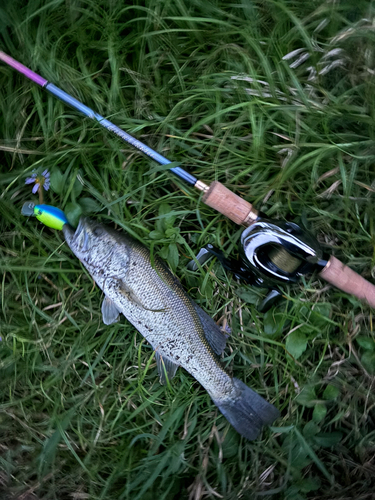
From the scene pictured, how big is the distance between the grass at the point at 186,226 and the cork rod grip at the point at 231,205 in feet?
0.71

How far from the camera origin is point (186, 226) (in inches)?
81.4

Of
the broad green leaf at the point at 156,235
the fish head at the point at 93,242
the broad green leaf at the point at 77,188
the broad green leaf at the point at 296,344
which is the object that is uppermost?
the broad green leaf at the point at 77,188

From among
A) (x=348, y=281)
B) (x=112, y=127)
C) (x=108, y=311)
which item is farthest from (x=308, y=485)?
(x=112, y=127)

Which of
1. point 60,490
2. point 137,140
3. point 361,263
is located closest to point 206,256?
point 137,140

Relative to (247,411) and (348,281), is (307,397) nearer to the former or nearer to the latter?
(247,411)

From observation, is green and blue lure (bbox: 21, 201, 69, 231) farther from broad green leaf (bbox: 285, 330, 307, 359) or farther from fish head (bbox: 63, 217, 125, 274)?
broad green leaf (bbox: 285, 330, 307, 359)

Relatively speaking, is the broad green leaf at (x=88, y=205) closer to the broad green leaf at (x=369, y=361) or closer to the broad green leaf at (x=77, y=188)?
the broad green leaf at (x=77, y=188)

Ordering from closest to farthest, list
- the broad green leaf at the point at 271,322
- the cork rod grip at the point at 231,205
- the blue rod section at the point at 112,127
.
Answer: the cork rod grip at the point at 231,205 < the blue rod section at the point at 112,127 < the broad green leaf at the point at 271,322

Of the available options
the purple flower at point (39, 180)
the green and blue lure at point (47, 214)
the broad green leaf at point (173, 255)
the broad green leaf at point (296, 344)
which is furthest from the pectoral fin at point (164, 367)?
the purple flower at point (39, 180)

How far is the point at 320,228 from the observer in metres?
1.99

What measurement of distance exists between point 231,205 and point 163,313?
63cm

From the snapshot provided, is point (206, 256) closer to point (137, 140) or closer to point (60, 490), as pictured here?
point (137, 140)

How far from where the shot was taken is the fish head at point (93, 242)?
6.09 feet

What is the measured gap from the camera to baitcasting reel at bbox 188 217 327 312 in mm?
1635
